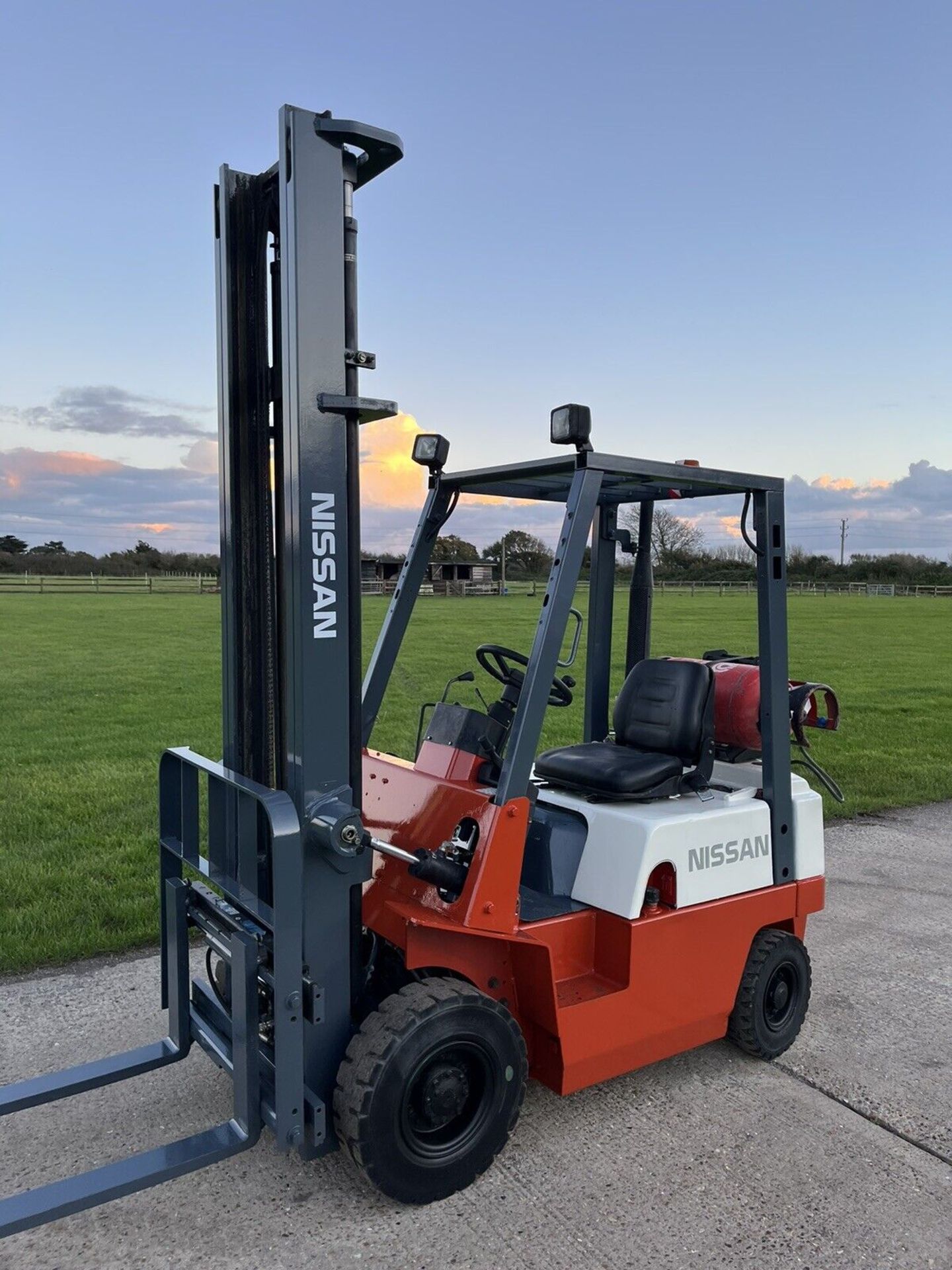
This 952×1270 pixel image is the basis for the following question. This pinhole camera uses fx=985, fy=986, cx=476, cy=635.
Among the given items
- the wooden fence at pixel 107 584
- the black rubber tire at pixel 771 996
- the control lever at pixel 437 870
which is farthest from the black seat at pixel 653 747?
the wooden fence at pixel 107 584

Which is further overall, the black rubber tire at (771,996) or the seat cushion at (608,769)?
the black rubber tire at (771,996)

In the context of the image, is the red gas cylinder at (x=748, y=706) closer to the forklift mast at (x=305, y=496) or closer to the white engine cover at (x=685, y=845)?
the white engine cover at (x=685, y=845)

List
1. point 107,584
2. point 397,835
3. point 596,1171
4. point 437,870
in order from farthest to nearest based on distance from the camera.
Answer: point 107,584, point 397,835, point 596,1171, point 437,870

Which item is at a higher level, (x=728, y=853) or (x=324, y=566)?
(x=324, y=566)

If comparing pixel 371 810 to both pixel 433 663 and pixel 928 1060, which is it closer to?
pixel 928 1060

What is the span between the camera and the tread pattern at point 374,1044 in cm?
301

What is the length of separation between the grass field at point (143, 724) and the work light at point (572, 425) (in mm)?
3796

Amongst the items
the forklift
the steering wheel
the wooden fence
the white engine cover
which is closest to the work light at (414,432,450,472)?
the forklift

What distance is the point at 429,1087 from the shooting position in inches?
125

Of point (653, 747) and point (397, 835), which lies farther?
point (653, 747)

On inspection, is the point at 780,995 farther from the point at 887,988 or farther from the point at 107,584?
the point at 107,584

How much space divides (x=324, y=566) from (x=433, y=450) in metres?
1.35

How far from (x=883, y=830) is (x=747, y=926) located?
4.73 metres

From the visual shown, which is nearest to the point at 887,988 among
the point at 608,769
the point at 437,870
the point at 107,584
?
the point at 608,769
